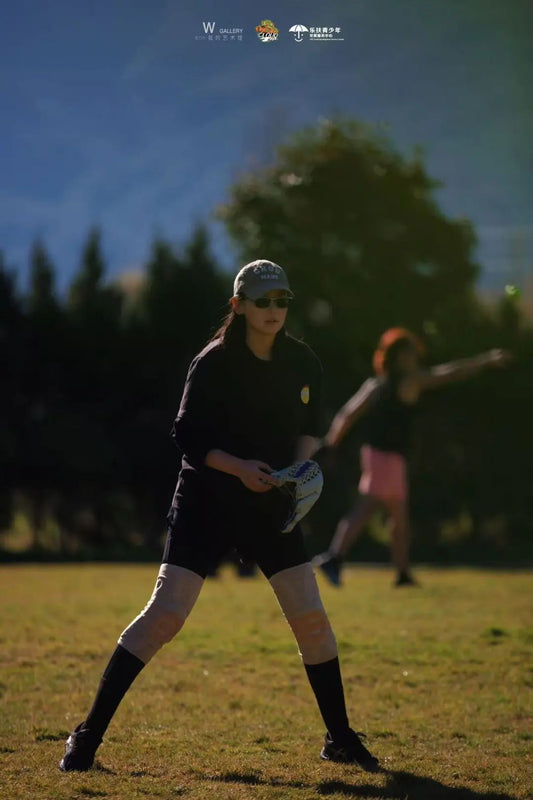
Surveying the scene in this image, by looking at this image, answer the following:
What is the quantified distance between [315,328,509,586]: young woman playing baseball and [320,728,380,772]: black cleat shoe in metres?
6.19

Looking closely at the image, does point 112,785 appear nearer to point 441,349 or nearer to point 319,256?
point 319,256

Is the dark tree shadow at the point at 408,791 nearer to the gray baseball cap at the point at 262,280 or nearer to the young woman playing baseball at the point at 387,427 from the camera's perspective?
the gray baseball cap at the point at 262,280

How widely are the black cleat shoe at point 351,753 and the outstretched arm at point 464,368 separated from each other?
5.54 metres

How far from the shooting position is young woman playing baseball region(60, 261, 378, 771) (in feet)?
15.9

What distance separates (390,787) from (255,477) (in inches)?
58.5

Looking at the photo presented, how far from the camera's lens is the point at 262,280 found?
4992 millimetres

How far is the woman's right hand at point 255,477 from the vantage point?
468 centimetres

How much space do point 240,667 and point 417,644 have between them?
1553mm

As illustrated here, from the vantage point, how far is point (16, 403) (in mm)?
35844

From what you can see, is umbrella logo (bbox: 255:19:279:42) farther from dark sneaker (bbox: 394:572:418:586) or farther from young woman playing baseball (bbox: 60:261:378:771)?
young woman playing baseball (bbox: 60:261:378:771)

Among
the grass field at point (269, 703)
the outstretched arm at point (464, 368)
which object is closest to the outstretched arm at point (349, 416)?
the outstretched arm at point (464, 368)

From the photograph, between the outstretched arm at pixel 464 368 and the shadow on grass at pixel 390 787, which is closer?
the shadow on grass at pixel 390 787

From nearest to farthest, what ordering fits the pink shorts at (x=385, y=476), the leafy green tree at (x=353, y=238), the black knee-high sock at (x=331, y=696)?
the black knee-high sock at (x=331, y=696) → the pink shorts at (x=385, y=476) → the leafy green tree at (x=353, y=238)

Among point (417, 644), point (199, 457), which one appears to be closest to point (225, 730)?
point (199, 457)
